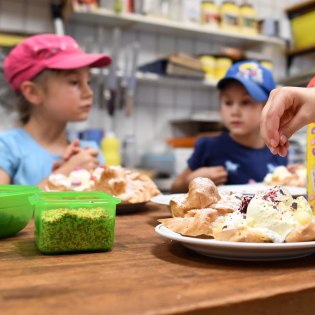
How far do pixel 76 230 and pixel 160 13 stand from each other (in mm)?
2303

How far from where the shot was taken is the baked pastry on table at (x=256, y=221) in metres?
0.55

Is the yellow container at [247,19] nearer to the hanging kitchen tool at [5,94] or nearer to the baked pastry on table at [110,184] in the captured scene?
the hanging kitchen tool at [5,94]

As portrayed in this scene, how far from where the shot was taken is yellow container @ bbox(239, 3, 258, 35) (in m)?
2.97

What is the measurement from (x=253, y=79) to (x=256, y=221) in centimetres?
130

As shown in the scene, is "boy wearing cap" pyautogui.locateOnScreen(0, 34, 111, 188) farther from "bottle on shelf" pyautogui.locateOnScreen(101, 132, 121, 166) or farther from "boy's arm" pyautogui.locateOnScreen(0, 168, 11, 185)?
"bottle on shelf" pyautogui.locateOnScreen(101, 132, 121, 166)

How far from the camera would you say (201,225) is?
0.58 meters

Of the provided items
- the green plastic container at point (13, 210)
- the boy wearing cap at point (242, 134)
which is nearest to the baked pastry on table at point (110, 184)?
the green plastic container at point (13, 210)

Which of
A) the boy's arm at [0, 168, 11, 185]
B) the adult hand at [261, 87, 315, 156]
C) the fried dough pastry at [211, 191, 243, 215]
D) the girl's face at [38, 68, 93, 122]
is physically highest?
the girl's face at [38, 68, 93, 122]

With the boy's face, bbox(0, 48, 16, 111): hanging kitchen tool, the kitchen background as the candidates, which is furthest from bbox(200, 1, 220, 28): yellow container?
bbox(0, 48, 16, 111): hanging kitchen tool

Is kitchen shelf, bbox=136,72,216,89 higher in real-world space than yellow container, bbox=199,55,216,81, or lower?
lower

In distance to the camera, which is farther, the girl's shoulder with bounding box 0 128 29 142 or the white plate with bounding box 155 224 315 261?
the girl's shoulder with bounding box 0 128 29 142

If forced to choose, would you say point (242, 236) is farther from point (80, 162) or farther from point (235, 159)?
point (235, 159)

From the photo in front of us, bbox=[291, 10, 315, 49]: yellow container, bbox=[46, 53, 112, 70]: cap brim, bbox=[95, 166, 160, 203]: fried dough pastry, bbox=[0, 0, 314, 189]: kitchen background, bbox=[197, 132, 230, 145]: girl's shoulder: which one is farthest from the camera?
bbox=[291, 10, 315, 49]: yellow container

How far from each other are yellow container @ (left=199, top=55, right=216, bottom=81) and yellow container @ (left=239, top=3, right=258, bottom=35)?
0.37m
